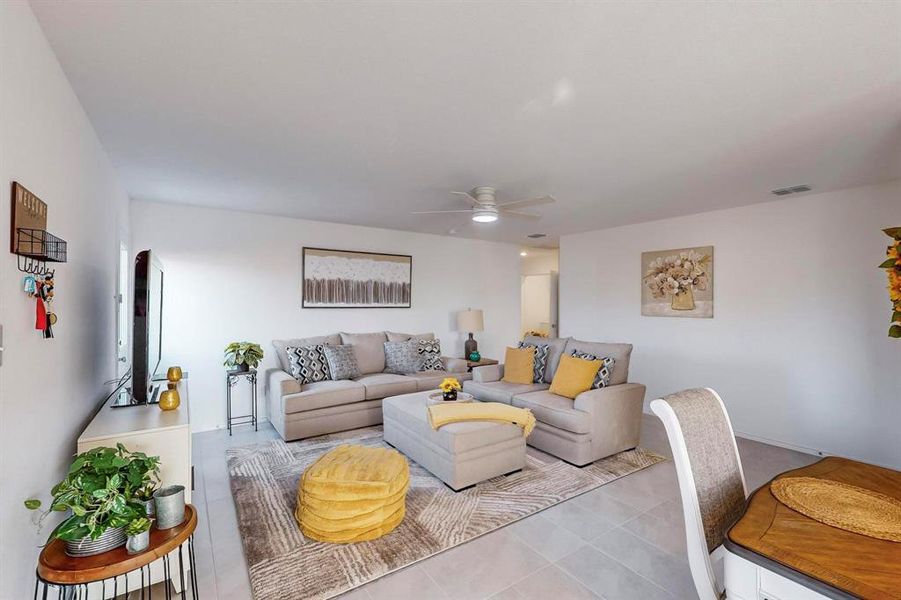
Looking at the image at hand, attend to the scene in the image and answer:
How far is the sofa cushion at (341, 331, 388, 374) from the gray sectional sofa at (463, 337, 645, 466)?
5.17 ft

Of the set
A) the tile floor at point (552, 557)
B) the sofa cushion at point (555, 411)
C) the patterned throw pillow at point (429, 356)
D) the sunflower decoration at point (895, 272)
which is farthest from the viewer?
the patterned throw pillow at point (429, 356)

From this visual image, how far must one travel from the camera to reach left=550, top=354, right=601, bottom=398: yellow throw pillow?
3814 mm

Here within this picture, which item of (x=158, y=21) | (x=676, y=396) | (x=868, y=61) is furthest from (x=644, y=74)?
(x=158, y=21)

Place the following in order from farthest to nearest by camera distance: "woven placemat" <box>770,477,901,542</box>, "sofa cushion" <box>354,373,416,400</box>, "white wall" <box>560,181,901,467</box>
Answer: "sofa cushion" <box>354,373,416,400</box>, "white wall" <box>560,181,901,467</box>, "woven placemat" <box>770,477,901,542</box>

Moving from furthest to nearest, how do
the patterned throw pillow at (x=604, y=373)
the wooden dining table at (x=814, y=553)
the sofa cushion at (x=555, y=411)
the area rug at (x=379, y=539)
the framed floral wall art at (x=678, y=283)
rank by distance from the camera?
the framed floral wall art at (x=678, y=283) < the patterned throw pillow at (x=604, y=373) < the sofa cushion at (x=555, y=411) < the area rug at (x=379, y=539) < the wooden dining table at (x=814, y=553)

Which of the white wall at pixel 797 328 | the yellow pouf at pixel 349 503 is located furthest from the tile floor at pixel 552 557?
the white wall at pixel 797 328

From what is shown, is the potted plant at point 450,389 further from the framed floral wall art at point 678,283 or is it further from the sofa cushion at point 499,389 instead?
the framed floral wall art at point 678,283

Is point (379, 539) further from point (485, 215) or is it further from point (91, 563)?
point (485, 215)

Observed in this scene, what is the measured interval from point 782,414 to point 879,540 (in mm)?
3810

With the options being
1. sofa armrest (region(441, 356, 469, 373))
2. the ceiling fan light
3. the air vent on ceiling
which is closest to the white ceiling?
the air vent on ceiling

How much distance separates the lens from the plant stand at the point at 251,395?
172 inches

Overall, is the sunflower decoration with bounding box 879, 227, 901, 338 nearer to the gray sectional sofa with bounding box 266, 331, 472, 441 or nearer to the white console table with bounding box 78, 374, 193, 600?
the white console table with bounding box 78, 374, 193, 600

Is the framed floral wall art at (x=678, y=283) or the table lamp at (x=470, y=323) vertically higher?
the framed floral wall art at (x=678, y=283)

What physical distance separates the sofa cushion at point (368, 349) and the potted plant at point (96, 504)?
3671 mm
